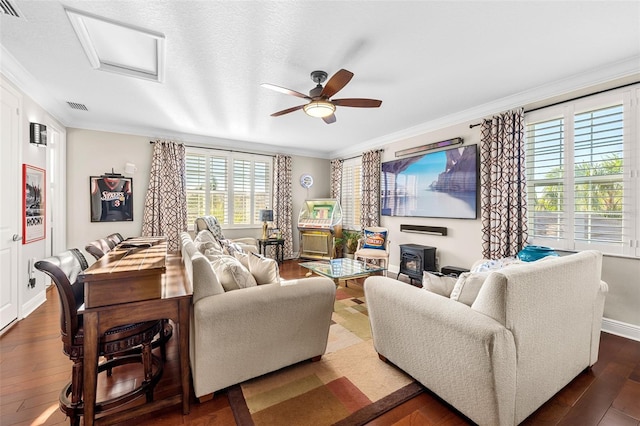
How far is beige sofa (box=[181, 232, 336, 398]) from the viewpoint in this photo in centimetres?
166

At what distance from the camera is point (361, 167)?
233 inches

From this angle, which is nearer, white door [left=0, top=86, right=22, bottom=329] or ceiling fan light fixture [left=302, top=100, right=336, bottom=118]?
white door [left=0, top=86, right=22, bottom=329]

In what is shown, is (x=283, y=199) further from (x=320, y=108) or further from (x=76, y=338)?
(x=76, y=338)

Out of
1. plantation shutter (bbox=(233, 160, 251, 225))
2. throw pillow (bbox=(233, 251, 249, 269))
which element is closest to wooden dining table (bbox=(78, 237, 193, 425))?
throw pillow (bbox=(233, 251, 249, 269))

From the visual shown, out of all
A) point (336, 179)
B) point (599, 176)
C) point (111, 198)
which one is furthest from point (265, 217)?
point (599, 176)

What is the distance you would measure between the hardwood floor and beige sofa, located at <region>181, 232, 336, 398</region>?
24 centimetres

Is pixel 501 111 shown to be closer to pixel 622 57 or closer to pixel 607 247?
pixel 622 57

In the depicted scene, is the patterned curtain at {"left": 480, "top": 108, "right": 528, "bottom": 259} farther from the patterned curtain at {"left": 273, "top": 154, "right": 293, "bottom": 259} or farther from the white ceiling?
the patterned curtain at {"left": 273, "top": 154, "right": 293, "bottom": 259}

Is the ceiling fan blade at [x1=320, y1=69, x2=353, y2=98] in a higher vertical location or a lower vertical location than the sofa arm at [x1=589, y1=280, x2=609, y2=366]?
higher

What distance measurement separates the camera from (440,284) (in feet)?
5.94

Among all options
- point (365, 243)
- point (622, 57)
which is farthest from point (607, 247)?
point (365, 243)

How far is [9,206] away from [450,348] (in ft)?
13.7

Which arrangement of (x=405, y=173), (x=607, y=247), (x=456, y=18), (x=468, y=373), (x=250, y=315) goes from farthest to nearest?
(x=405, y=173)
(x=607, y=247)
(x=456, y=18)
(x=250, y=315)
(x=468, y=373)

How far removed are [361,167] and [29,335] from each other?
17.9ft
